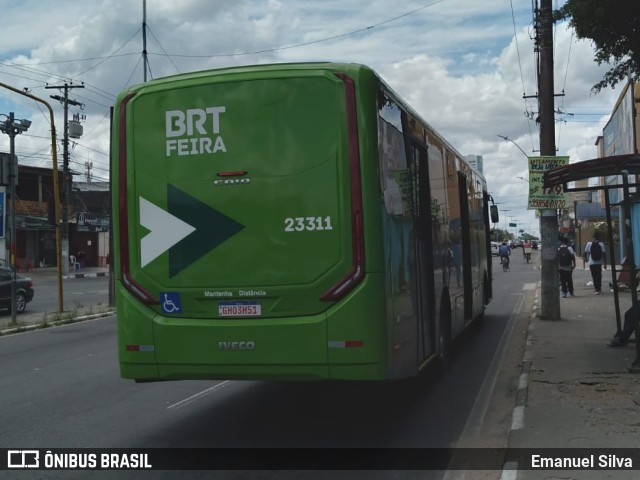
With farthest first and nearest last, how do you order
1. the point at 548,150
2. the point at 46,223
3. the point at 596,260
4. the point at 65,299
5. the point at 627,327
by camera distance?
the point at 46,223, the point at 65,299, the point at 596,260, the point at 548,150, the point at 627,327

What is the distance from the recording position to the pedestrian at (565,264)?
756 inches

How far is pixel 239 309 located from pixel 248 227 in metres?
0.72

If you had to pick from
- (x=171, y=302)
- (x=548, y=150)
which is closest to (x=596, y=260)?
(x=548, y=150)

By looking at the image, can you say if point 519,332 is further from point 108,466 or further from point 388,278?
point 108,466

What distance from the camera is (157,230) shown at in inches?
243

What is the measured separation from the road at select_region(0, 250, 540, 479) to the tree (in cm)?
468

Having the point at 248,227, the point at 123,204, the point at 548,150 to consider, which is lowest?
the point at 248,227

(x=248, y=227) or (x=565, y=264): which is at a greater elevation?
(x=248, y=227)

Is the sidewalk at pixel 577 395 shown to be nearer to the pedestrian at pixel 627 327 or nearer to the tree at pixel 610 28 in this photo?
the pedestrian at pixel 627 327

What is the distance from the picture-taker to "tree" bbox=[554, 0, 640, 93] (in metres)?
9.03

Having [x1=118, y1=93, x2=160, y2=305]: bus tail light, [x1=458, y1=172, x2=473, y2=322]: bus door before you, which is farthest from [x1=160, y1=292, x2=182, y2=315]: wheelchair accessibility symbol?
[x1=458, y1=172, x2=473, y2=322]: bus door

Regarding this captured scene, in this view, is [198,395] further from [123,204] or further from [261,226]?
[261,226]

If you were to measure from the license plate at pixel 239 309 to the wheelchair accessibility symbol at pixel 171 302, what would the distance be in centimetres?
41

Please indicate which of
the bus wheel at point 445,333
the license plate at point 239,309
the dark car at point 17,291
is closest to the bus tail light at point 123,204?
the license plate at point 239,309
